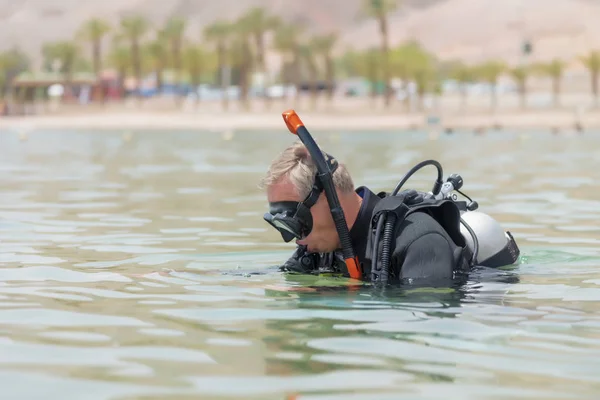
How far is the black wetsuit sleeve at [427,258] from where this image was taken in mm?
6961

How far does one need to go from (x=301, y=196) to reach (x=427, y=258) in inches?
30.0

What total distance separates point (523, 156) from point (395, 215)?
2983 centimetres

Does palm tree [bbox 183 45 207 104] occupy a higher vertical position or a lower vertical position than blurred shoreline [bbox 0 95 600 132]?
higher

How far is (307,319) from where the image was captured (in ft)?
23.6

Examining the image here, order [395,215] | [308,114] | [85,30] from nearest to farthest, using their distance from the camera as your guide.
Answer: [395,215]
[308,114]
[85,30]

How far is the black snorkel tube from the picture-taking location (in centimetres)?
669

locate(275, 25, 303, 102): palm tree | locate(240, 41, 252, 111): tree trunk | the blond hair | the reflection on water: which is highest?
Result: locate(275, 25, 303, 102): palm tree

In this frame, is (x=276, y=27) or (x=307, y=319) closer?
(x=307, y=319)

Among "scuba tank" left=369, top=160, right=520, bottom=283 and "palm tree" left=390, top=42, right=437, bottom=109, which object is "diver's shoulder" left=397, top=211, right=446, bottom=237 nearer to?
"scuba tank" left=369, top=160, right=520, bottom=283

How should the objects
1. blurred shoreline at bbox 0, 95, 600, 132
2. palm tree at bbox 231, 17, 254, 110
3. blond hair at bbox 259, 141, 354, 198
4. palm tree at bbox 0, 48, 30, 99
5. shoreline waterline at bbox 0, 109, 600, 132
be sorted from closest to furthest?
1. blond hair at bbox 259, 141, 354, 198
2. blurred shoreline at bbox 0, 95, 600, 132
3. shoreline waterline at bbox 0, 109, 600, 132
4. palm tree at bbox 231, 17, 254, 110
5. palm tree at bbox 0, 48, 30, 99

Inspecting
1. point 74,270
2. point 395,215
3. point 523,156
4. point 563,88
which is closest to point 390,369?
point 395,215

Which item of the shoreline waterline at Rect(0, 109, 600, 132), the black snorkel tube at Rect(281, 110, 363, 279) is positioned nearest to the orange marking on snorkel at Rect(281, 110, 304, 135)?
the black snorkel tube at Rect(281, 110, 363, 279)

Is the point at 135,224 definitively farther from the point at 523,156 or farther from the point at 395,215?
the point at 523,156

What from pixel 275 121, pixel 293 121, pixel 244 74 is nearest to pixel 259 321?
pixel 293 121
